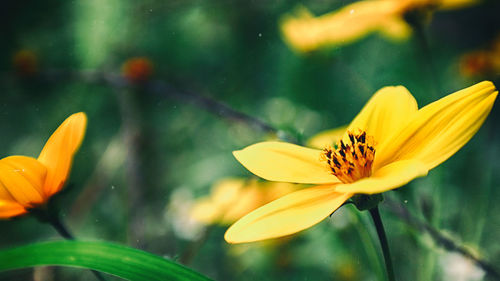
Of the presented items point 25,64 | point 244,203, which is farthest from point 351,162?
point 25,64

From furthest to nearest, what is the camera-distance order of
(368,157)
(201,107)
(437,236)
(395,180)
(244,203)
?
(201,107) < (244,203) < (437,236) < (368,157) < (395,180)

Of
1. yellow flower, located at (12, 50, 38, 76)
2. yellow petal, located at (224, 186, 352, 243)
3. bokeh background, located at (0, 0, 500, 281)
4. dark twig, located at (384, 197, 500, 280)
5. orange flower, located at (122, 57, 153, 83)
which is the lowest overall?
bokeh background, located at (0, 0, 500, 281)

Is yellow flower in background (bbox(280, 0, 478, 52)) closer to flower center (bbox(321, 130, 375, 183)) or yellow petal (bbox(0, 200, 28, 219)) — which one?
flower center (bbox(321, 130, 375, 183))

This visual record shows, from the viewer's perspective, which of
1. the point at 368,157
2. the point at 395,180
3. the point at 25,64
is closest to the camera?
the point at 395,180

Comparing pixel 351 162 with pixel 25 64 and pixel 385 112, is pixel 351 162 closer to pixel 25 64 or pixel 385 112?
pixel 385 112

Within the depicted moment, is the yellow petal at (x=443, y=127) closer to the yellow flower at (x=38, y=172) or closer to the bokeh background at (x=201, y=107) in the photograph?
the yellow flower at (x=38, y=172)

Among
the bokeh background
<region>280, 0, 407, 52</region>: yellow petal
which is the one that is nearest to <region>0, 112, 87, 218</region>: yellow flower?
the bokeh background

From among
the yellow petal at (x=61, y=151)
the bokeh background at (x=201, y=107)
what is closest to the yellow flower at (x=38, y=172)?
the yellow petal at (x=61, y=151)
